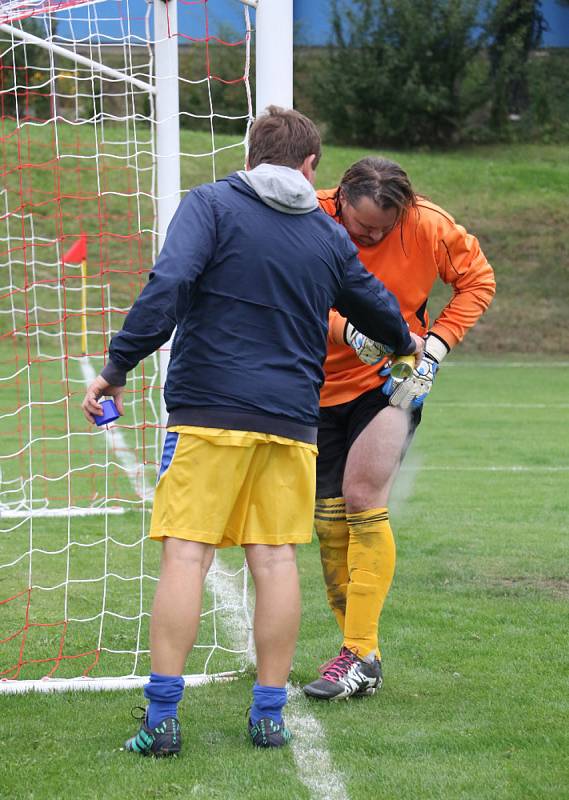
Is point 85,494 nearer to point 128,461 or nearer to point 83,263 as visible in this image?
point 128,461

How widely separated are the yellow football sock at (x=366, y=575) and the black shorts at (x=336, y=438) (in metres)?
0.18

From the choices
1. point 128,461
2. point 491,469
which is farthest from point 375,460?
point 128,461

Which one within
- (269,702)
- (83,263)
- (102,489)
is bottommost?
(102,489)

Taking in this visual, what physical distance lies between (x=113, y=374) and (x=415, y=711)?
5.21ft

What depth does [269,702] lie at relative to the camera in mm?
3613

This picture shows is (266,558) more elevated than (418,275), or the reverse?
Result: (418,275)

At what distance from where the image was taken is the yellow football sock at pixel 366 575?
432 centimetres

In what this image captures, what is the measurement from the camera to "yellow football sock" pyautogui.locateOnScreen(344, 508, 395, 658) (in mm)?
4324

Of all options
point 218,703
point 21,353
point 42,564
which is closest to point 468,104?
point 21,353

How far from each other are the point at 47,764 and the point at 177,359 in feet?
4.05

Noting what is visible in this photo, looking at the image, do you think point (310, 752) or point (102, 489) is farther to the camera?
point (102, 489)

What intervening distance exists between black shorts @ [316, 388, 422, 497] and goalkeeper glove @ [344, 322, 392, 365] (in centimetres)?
34

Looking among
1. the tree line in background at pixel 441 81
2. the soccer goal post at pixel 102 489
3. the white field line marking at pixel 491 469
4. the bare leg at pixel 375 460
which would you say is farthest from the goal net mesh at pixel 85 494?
the tree line in background at pixel 441 81

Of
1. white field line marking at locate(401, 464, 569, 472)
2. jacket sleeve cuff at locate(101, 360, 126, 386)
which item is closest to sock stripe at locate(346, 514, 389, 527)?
jacket sleeve cuff at locate(101, 360, 126, 386)
